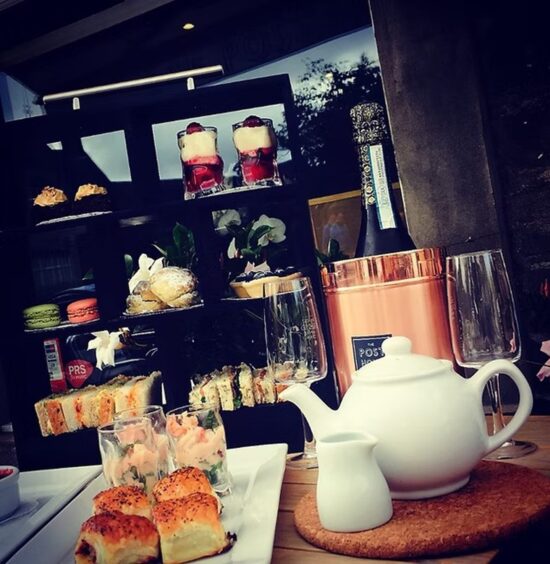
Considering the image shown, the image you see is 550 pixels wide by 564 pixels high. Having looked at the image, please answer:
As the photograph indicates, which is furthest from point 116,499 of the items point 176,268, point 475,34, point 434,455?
point 475,34

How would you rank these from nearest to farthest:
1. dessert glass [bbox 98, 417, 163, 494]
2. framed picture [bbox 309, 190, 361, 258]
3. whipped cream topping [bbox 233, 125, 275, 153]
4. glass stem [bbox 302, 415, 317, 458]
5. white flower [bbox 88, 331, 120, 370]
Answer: dessert glass [bbox 98, 417, 163, 494]
glass stem [bbox 302, 415, 317, 458]
whipped cream topping [bbox 233, 125, 275, 153]
white flower [bbox 88, 331, 120, 370]
framed picture [bbox 309, 190, 361, 258]

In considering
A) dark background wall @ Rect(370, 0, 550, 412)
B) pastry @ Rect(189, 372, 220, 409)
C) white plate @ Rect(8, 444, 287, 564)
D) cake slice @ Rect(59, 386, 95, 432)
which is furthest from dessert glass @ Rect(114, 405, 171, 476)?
dark background wall @ Rect(370, 0, 550, 412)

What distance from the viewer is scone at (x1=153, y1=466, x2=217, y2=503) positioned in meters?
0.90

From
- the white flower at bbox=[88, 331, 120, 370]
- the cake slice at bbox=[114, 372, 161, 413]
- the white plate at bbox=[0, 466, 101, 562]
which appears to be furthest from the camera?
the white flower at bbox=[88, 331, 120, 370]

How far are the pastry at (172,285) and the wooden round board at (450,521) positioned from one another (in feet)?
2.88

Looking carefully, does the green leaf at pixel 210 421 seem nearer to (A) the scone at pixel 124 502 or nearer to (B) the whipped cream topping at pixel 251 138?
(A) the scone at pixel 124 502

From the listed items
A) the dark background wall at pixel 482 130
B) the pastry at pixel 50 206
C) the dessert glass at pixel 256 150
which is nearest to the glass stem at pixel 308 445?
the dessert glass at pixel 256 150

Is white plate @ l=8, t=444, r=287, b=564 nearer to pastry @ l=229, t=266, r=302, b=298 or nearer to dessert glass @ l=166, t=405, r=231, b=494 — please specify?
dessert glass @ l=166, t=405, r=231, b=494

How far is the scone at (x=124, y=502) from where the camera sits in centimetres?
88

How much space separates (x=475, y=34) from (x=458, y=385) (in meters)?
1.71

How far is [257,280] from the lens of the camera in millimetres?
1633

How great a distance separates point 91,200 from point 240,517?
3.74ft

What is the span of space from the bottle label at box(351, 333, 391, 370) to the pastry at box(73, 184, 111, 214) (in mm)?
943

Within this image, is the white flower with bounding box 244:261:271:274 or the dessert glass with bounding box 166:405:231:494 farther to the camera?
the white flower with bounding box 244:261:271:274
